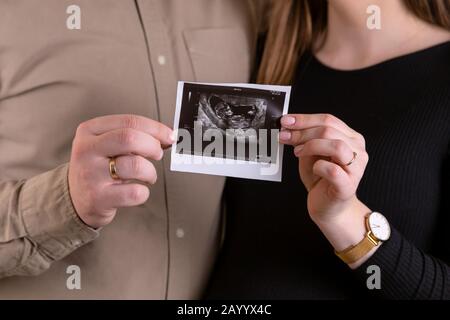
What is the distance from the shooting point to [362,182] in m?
1.16

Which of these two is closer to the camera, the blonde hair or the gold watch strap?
the gold watch strap

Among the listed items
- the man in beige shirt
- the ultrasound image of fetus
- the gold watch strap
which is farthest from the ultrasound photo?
the gold watch strap

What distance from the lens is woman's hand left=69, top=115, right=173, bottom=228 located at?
910mm

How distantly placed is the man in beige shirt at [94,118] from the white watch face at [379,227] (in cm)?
38

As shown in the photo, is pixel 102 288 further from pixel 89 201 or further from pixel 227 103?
pixel 227 103

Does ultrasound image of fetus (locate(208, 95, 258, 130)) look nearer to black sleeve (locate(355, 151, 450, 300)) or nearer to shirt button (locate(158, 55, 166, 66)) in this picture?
shirt button (locate(158, 55, 166, 66))

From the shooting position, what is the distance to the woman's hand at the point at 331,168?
941mm

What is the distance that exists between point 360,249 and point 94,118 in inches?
22.6

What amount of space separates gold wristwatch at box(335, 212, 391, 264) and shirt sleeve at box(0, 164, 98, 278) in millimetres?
500

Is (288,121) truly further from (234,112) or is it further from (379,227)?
(379,227)

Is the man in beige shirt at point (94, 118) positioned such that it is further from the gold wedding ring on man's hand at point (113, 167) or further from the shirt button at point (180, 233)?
the gold wedding ring on man's hand at point (113, 167)

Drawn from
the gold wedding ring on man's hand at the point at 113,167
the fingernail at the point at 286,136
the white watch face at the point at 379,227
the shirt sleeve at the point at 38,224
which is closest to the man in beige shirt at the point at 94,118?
the shirt sleeve at the point at 38,224
